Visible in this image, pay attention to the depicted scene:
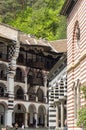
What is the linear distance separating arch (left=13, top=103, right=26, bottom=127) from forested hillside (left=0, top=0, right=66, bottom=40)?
16785 millimetres

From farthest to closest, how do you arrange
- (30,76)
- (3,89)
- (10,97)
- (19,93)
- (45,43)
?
(45,43)
(30,76)
(19,93)
(3,89)
(10,97)

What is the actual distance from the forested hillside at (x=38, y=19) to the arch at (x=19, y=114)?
1679 centimetres

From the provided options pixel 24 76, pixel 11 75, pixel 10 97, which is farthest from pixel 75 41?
pixel 24 76

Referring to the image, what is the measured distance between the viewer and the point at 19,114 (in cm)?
5700

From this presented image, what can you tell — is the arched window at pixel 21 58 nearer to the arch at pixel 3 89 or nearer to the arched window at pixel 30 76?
the arched window at pixel 30 76

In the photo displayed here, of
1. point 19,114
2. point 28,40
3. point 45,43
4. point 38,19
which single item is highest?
point 38,19

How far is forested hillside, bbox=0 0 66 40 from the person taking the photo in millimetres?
70500

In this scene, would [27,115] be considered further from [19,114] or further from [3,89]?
[3,89]

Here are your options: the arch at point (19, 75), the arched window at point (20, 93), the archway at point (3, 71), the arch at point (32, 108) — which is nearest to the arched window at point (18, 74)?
the arch at point (19, 75)

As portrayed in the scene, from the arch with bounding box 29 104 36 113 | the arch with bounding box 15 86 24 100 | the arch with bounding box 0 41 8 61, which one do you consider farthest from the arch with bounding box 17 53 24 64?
the arch with bounding box 29 104 36 113

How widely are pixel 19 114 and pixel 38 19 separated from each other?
20.8 meters

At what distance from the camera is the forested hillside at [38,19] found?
Result: 70.5m

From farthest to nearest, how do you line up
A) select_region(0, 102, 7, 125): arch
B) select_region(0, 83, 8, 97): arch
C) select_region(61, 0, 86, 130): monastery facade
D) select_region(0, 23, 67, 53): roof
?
select_region(0, 23, 67, 53): roof → select_region(0, 83, 8, 97): arch → select_region(0, 102, 7, 125): arch → select_region(61, 0, 86, 130): monastery facade

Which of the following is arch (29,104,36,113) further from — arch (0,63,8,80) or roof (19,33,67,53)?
roof (19,33,67,53)
